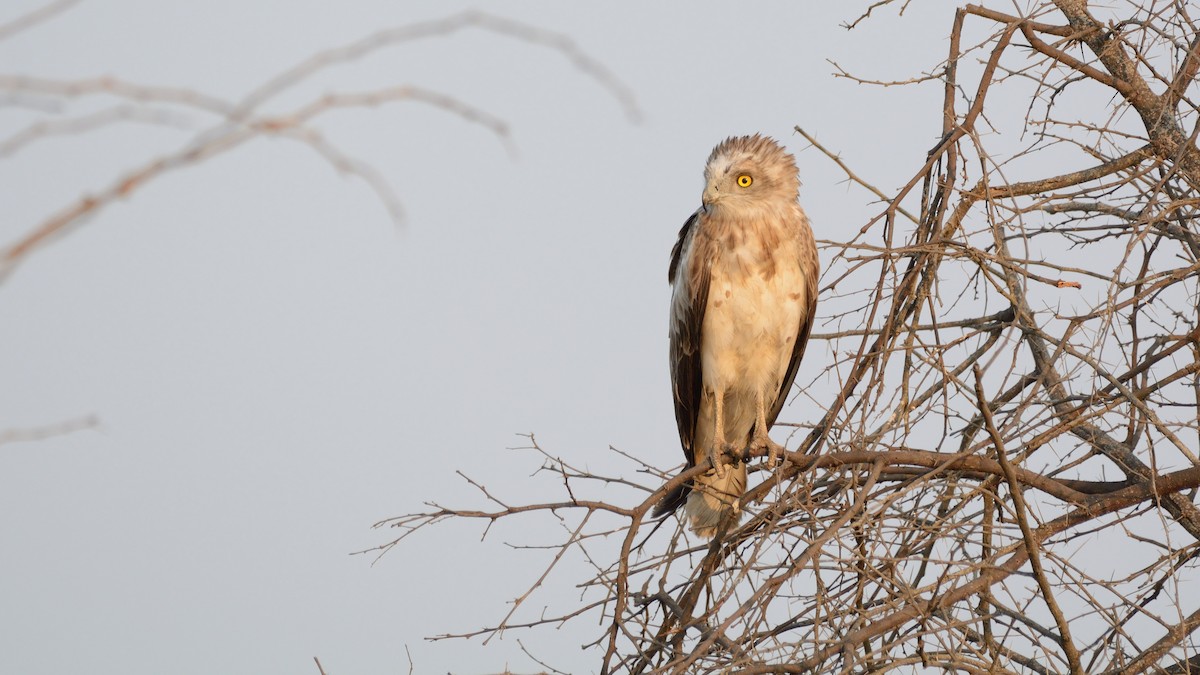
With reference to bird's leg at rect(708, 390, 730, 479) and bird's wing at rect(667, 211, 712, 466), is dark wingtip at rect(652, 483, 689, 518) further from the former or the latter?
bird's wing at rect(667, 211, 712, 466)

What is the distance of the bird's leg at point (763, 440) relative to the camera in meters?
5.00

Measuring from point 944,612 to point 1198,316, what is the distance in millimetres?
1365

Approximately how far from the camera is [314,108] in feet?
3.73

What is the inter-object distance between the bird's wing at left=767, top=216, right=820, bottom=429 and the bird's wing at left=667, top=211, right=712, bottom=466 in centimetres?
41

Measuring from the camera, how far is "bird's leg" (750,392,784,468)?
4996 mm

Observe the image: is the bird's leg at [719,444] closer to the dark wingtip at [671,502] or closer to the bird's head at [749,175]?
the dark wingtip at [671,502]

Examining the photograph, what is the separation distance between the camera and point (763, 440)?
5.45 meters

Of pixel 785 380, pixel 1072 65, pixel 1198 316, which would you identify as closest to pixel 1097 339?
pixel 1198 316

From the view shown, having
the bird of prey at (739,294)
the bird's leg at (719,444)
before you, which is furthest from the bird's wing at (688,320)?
the bird's leg at (719,444)

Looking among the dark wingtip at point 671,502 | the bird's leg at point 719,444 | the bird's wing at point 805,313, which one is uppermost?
the bird's wing at point 805,313

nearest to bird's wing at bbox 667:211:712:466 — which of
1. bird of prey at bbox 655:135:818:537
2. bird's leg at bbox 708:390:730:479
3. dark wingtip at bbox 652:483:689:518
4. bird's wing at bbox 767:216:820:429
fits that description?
bird of prey at bbox 655:135:818:537

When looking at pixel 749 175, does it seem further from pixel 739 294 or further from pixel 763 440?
pixel 763 440

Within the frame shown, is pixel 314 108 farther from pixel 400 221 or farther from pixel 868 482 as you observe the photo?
pixel 868 482

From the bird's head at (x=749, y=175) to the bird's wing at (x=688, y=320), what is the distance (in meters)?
0.21
